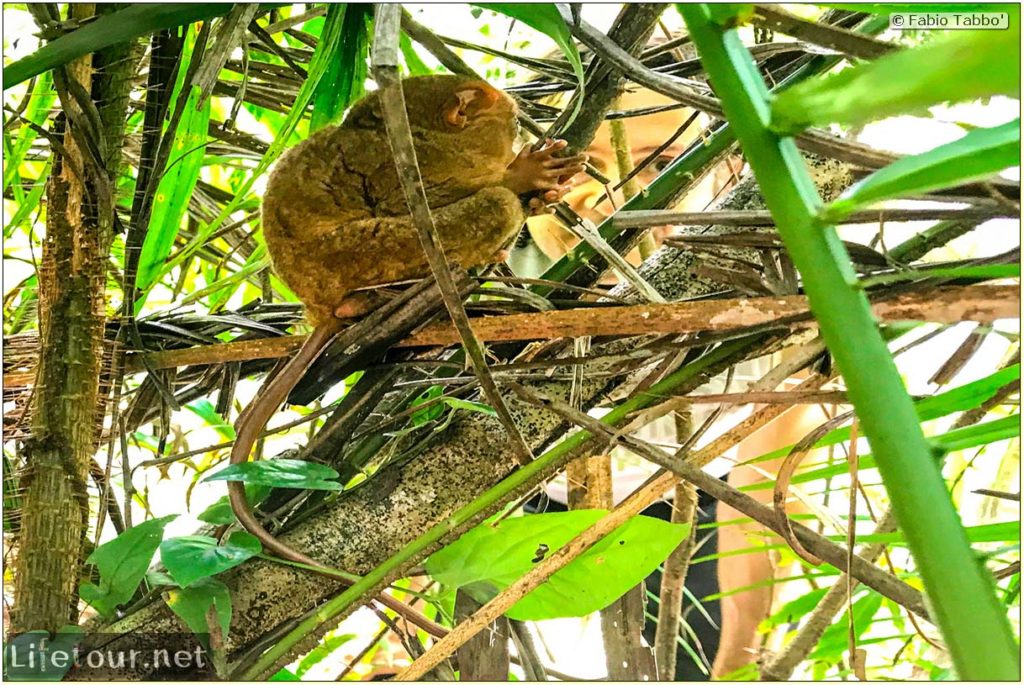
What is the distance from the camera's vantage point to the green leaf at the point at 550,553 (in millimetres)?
1057

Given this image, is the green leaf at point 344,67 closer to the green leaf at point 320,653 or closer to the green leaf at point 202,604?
the green leaf at point 202,604

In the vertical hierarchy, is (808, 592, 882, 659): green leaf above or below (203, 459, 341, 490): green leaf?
below

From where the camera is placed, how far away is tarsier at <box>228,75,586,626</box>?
1198 millimetres

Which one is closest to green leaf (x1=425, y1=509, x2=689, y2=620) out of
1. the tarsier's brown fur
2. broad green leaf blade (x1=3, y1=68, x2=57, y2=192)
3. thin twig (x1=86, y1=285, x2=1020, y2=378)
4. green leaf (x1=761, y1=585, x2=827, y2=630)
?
thin twig (x1=86, y1=285, x2=1020, y2=378)

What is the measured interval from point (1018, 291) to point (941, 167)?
26cm

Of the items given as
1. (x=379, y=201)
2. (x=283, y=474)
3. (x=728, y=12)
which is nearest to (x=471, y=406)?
(x=283, y=474)

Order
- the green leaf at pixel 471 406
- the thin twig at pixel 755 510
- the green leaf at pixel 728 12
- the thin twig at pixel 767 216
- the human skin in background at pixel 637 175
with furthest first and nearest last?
1. the human skin in background at pixel 637 175
2. the green leaf at pixel 471 406
3. the thin twig at pixel 755 510
4. the thin twig at pixel 767 216
5. the green leaf at pixel 728 12

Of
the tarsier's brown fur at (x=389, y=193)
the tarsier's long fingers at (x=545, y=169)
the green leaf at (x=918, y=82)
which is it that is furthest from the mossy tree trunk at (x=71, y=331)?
the green leaf at (x=918, y=82)

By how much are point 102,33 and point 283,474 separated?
0.59m

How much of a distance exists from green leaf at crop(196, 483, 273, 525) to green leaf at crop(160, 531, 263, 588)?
2.6 inches

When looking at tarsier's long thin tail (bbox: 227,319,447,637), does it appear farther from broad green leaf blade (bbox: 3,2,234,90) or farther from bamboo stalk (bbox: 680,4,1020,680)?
bamboo stalk (bbox: 680,4,1020,680)

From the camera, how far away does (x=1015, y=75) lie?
0.37 metres

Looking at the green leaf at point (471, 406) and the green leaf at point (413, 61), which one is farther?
the green leaf at point (413, 61)

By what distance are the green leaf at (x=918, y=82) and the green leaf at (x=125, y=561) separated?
1.03m
